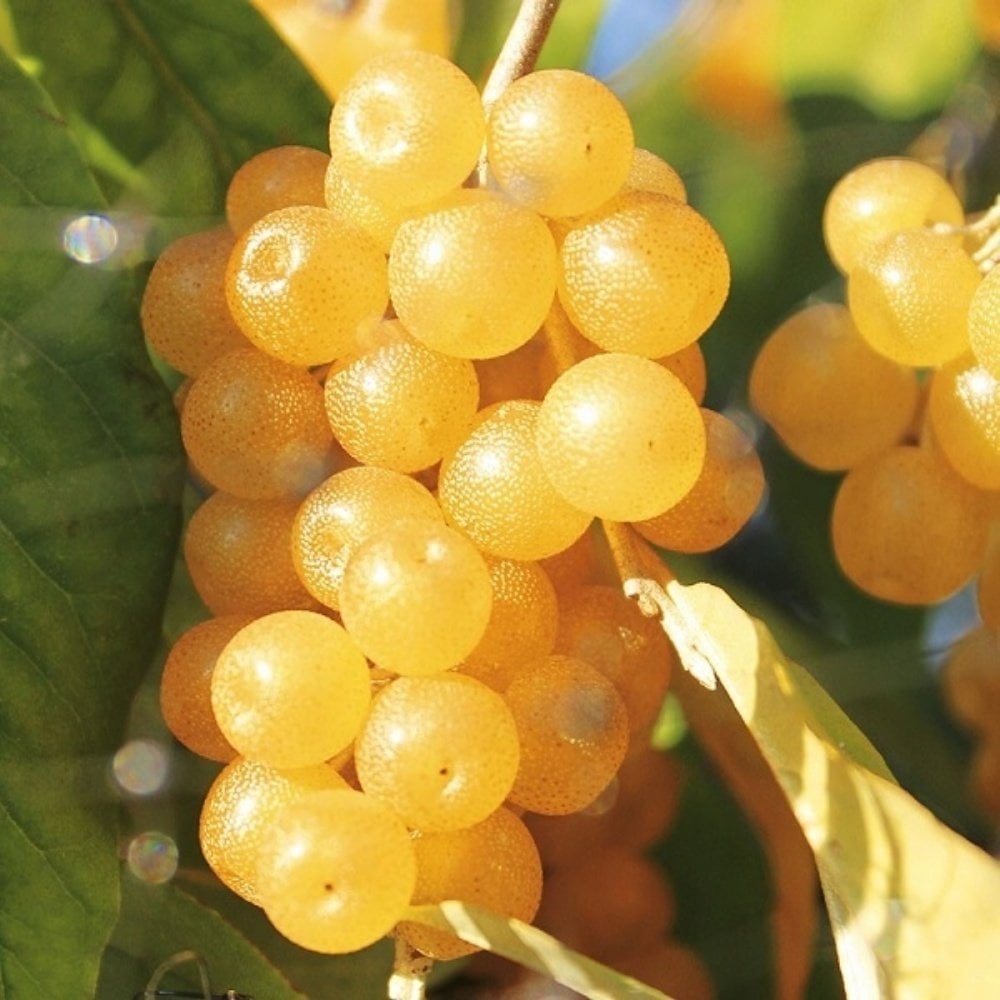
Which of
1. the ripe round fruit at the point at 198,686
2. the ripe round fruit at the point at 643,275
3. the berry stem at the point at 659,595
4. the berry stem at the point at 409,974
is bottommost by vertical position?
the berry stem at the point at 409,974

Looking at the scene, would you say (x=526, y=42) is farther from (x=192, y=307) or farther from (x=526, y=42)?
(x=192, y=307)

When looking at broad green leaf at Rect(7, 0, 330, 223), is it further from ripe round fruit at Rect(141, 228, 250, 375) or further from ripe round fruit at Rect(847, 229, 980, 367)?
ripe round fruit at Rect(847, 229, 980, 367)

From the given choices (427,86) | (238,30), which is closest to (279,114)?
(238,30)

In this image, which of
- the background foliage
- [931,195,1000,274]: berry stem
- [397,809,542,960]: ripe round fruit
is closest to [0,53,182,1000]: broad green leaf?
the background foliage

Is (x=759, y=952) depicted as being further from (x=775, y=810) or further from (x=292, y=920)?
(x=292, y=920)

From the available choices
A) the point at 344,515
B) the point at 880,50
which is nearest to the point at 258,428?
the point at 344,515

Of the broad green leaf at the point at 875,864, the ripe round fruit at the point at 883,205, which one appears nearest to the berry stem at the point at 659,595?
the broad green leaf at the point at 875,864

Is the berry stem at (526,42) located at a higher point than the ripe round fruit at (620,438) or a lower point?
higher

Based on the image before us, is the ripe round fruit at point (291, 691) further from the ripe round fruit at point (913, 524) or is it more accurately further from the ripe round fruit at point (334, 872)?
the ripe round fruit at point (913, 524)
